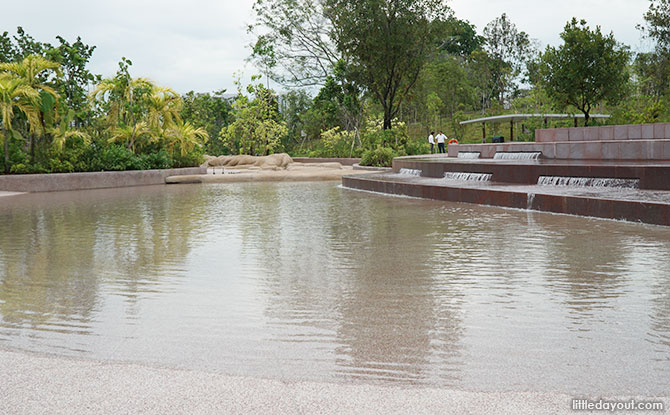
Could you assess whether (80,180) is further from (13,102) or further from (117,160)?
(13,102)

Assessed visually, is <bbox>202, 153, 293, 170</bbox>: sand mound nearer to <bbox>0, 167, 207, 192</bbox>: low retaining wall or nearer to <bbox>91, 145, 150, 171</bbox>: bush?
<bbox>0, 167, 207, 192</bbox>: low retaining wall

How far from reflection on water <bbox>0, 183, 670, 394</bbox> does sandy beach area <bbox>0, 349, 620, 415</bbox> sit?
20cm

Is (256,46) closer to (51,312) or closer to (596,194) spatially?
(596,194)

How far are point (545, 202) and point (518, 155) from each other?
985 centimetres

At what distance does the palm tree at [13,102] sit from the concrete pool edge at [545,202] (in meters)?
11.4

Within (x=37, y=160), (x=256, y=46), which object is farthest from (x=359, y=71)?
(x=37, y=160)

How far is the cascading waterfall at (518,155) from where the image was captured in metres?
19.2

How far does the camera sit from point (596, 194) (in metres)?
10.7

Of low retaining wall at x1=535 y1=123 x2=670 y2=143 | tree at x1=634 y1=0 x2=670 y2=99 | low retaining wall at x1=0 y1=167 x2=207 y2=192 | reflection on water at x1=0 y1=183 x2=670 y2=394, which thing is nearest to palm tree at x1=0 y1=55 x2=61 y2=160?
low retaining wall at x1=0 y1=167 x2=207 y2=192

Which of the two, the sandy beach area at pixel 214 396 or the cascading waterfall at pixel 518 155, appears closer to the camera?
the sandy beach area at pixel 214 396

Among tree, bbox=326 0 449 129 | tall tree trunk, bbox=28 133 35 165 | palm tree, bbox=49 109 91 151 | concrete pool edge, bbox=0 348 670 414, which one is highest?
tree, bbox=326 0 449 129

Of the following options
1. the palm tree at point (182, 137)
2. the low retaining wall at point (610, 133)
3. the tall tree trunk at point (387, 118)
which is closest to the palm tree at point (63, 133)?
the palm tree at point (182, 137)

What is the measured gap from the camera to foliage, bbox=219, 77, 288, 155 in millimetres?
37031

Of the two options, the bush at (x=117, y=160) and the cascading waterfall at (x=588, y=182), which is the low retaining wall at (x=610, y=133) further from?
the bush at (x=117, y=160)
